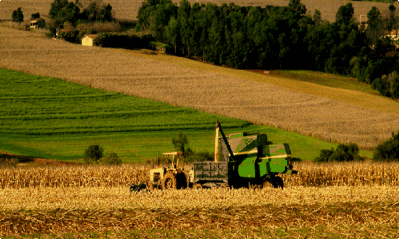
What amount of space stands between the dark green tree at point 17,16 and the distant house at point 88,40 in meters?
16.0

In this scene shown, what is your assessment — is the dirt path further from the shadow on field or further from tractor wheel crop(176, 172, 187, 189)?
tractor wheel crop(176, 172, 187, 189)

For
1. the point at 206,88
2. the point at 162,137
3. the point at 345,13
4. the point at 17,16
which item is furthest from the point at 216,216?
the point at 345,13

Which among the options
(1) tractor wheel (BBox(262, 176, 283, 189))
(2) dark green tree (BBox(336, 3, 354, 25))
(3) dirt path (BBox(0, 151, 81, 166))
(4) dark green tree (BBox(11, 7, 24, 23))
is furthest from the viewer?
(2) dark green tree (BBox(336, 3, 354, 25))

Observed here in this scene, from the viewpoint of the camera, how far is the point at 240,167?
24453 millimetres

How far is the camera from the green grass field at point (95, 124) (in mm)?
53312

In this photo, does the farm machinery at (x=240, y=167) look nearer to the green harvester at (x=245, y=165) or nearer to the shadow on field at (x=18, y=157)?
the green harvester at (x=245, y=165)

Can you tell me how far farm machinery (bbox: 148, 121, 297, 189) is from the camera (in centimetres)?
2388

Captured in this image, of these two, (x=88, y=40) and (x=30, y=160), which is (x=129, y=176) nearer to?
(x=30, y=160)

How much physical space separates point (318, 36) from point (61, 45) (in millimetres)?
46672

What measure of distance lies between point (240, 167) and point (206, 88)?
5165cm

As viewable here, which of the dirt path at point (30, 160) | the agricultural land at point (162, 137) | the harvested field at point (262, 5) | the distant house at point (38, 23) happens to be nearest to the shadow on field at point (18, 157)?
the dirt path at point (30, 160)

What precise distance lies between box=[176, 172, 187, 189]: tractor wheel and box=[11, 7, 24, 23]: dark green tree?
89489 mm

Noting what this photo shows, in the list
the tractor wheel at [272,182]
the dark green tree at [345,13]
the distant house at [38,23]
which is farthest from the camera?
the dark green tree at [345,13]

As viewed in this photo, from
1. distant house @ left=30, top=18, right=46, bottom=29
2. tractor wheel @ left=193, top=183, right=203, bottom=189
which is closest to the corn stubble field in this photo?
tractor wheel @ left=193, top=183, right=203, bottom=189
